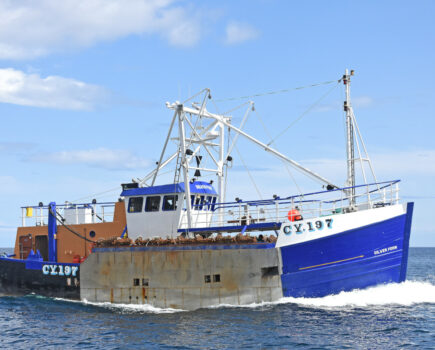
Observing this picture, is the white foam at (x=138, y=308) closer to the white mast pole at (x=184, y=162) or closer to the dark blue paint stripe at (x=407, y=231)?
the white mast pole at (x=184, y=162)

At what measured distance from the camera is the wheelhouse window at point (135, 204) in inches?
1012

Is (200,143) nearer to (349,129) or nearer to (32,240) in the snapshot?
(349,129)

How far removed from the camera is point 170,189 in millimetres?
24984

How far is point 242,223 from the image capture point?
920 inches

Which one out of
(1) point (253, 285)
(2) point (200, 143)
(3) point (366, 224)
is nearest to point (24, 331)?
(1) point (253, 285)

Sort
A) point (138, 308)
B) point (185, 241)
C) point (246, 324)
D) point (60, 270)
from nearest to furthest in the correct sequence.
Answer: point (246, 324), point (185, 241), point (138, 308), point (60, 270)

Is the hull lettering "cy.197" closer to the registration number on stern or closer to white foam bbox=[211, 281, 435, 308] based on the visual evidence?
white foam bbox=[211, 281, 435, 308]

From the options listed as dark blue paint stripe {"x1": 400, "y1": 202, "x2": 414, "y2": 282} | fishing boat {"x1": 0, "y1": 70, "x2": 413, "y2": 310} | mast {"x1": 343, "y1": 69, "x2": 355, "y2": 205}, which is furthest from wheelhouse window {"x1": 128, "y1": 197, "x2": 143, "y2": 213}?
dark blue paint stripe {"x1": 400, "y1": 202, "x2": 414, "y2": 282}

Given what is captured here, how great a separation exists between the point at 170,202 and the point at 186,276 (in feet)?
13.9

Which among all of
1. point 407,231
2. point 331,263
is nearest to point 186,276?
point 331,263

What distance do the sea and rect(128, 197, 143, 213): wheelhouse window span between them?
475 cm

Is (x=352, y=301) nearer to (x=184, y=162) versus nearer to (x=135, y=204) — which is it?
(x=184, y=162)

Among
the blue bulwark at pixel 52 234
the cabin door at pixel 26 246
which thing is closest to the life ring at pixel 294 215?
the blue bulwark at pixel 52 234

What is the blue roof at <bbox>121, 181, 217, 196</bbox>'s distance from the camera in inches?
981
